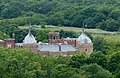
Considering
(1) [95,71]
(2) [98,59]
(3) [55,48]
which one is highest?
(1) [95,71]

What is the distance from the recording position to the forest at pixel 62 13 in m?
113

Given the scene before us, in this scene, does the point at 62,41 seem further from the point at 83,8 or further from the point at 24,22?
the point at 83,8

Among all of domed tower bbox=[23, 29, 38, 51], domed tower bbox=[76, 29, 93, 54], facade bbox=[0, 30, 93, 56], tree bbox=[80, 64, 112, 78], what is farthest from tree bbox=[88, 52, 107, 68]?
domed tower bbox=[23, 29, 38, 51]

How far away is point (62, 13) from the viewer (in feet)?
402

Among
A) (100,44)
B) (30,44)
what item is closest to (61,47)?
(30,44)

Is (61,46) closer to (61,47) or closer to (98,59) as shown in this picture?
(61,47)

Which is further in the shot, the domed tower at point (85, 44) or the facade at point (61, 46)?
the domed tower at point (85, 44)

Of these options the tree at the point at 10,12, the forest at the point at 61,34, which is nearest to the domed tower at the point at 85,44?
the forest at the point at 61,34

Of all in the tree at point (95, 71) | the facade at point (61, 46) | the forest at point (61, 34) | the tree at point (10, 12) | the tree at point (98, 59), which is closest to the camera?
the tree at point (95, 71)

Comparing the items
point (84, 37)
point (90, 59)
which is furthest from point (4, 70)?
point (84, 37)

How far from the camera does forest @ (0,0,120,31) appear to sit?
11331 centimetres

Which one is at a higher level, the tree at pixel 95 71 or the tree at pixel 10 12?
the tree at pixel 95 71

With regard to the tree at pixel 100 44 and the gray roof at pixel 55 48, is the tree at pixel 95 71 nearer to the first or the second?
the gray roof at pixel 55 48

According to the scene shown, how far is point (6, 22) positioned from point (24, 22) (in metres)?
4.09
